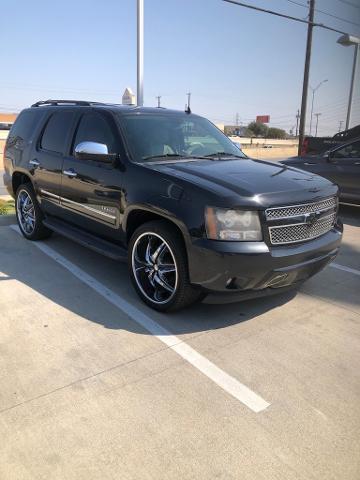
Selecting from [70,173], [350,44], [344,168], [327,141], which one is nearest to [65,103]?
[70,173]

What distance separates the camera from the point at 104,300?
4.12 m

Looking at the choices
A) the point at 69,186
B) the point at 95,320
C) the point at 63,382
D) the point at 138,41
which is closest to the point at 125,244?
the point at 95,320

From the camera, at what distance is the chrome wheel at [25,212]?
605 cm

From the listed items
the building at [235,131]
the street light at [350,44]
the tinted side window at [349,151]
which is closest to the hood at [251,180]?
the tinted side window at [349,151]

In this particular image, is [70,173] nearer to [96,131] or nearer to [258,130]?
[96,131]

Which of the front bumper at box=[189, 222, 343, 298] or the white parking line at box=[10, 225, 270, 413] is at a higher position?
the front bumper at box=[189, 222, 343, 298]

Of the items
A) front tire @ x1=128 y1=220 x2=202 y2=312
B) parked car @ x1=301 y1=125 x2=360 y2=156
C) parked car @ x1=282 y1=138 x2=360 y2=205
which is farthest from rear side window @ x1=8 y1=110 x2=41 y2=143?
parked car @ x1=301 y1=125 x2=360 y2=156

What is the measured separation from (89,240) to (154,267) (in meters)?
1.13

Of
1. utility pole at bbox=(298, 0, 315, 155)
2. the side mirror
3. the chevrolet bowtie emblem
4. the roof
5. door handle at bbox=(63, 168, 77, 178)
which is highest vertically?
utility pole at bbox=(298, 0, 315, 155)

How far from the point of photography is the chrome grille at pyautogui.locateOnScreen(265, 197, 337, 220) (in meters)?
3.36

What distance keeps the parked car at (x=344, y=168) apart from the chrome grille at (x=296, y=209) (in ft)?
16.0

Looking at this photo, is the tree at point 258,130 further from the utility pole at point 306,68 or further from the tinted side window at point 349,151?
the tinted side window at point 349,151

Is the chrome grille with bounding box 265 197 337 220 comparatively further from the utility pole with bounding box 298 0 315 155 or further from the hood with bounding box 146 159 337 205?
the utility pole with bounding box 298 0 315 155

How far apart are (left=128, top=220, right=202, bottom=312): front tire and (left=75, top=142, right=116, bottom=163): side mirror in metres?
0.81
